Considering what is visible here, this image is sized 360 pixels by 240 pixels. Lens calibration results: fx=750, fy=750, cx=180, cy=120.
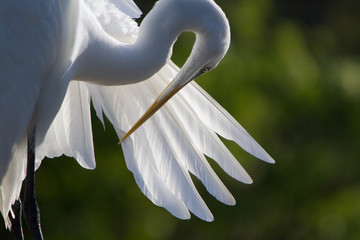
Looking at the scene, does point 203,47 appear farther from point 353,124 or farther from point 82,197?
point 353,124

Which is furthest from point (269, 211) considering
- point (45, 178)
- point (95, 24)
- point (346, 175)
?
point (95, 24)

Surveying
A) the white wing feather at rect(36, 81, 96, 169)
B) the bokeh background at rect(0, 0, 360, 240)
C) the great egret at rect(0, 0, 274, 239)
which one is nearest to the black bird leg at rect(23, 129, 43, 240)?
the great egret at rect(0, 0, 274, 239)

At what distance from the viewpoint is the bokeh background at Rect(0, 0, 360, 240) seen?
4859mm

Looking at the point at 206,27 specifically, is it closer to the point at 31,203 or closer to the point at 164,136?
the point at 164,136

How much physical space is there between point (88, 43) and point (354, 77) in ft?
13.4

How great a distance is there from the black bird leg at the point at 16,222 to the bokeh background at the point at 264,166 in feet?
6.41

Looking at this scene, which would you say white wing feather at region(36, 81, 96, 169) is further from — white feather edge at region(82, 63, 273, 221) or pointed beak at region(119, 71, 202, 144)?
pointed beak at region(119, 71, 202, 144)

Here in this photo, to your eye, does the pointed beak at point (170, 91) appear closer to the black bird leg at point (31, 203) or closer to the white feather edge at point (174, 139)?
the white feather edge at point (174, 139)

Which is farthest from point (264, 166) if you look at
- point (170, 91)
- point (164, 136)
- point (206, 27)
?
point (206, 27)

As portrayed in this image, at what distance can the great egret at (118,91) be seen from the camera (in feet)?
7.27

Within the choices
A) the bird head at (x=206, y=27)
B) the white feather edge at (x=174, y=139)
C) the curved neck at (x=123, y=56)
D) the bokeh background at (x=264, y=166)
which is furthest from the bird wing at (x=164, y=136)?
the bokeh background at (x=264, y=166)

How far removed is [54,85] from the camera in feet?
7.41

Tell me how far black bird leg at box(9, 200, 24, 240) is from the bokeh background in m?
1.95

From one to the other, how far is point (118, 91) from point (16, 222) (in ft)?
1.90
